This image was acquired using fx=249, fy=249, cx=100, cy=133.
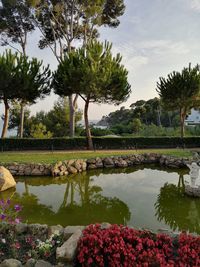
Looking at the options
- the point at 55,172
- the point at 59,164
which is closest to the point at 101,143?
the point at 59,164

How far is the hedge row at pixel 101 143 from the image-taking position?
723 inches

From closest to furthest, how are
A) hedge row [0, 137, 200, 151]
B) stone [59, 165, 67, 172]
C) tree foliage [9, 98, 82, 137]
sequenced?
stone [59, 165, 67, 172] < hedge row [0, 137, 200, 151] < tree foliage [9, 98, 82, 137]

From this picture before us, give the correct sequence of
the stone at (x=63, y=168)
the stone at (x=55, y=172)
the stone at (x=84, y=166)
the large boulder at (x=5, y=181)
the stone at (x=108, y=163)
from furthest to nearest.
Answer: the stone at (x=108, y=163) → the stone at (x=84, y=166) → the stone at (x=63, y=168) → the stone at (x=55, y=172) → the large boulder at (x=5, y=181)

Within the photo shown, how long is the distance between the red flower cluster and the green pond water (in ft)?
7.25

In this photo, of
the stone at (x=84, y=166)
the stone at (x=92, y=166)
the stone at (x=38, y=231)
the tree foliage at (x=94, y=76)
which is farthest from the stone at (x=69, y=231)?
the tree foliage at (x=94, y=76)

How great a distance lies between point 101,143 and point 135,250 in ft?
52.8

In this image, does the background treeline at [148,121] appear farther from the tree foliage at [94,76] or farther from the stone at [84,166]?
the stone at [84,166]

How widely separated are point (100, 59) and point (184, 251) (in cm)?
1587

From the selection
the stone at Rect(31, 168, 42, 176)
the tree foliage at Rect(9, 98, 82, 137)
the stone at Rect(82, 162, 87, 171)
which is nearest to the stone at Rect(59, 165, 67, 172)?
the stone at Rect(31, 168, 42, 176)

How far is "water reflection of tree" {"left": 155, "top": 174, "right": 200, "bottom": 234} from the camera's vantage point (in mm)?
5834

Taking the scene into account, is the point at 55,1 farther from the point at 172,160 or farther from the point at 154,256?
the point at 154,256

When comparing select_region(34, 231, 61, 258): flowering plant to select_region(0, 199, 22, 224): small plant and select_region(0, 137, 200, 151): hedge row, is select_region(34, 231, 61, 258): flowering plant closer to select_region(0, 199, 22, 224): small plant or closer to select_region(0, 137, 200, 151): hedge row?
select_region(0, 199, 22, 224): small plant

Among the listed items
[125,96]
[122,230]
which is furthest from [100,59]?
[122,230]

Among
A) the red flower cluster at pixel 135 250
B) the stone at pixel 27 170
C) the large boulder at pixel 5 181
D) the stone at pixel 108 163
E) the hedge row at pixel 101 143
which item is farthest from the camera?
the hedge row at pixel 101 143
